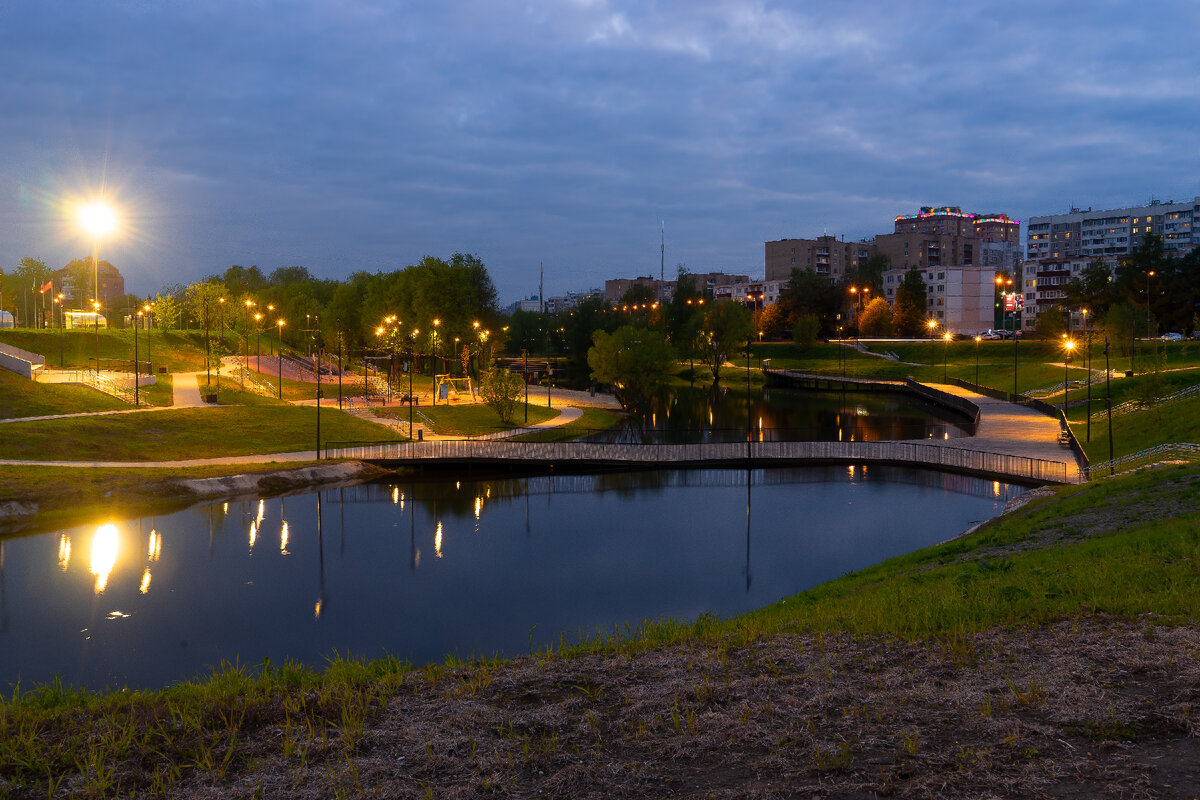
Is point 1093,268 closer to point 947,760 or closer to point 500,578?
point 500,578

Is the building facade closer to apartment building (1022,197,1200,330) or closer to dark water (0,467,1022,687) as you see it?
apartment building (1022,197,1200,330)

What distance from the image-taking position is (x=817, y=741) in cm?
902

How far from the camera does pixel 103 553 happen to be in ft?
101

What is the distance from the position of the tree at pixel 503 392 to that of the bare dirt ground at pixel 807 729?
174 feet

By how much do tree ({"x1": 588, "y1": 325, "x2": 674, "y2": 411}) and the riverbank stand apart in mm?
69874

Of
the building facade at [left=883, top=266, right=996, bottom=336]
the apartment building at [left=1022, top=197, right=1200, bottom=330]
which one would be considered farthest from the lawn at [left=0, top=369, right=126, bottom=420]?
the apartment building at [left=1022, top=197, right=1200, bottom=330]

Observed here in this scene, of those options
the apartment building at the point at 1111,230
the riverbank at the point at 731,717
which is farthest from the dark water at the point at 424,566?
the apartment building at the point at 1111,230

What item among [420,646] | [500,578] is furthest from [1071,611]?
[500,578]

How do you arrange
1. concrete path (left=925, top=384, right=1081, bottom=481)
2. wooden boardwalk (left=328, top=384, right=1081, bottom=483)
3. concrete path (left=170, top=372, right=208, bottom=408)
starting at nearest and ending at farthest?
concrete path (left=925, top=384, right=1081, bottom=481) → wooden boardwalk (left=328, top=384, right=1081, bottom=483) → concrete path (left=170, top=372, right=208, bottom=408)

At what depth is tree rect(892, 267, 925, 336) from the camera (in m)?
144

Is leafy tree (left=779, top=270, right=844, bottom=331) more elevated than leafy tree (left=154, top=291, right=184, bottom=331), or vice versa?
leafy tree (left=779, top=270, right=844, bottom=331)

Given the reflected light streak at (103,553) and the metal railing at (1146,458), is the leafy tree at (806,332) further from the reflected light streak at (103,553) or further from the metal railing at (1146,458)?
the reflected light streak at (103,553)

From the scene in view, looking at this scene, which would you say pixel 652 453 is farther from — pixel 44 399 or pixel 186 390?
pixel 44 399

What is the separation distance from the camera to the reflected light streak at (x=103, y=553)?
27719 millimetres
